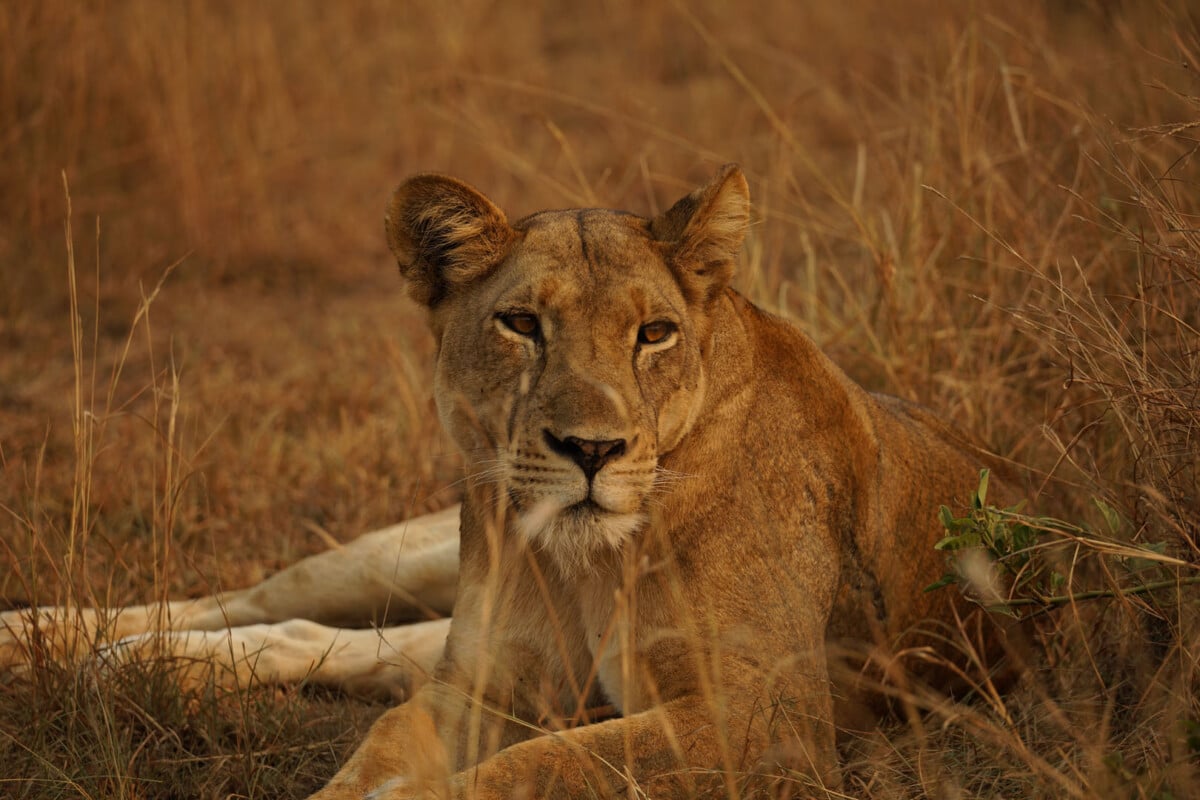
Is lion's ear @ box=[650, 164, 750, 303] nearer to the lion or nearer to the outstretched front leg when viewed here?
the lion

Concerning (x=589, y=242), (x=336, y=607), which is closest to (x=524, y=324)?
(x=589, y=242)

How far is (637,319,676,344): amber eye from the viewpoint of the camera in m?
3.24

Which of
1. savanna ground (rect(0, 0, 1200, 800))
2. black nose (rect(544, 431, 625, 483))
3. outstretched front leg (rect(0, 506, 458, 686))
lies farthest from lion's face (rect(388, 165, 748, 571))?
outstretched front leg (rect(0, 506, 458, 686))

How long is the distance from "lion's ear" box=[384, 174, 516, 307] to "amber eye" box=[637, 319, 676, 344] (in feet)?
1.44

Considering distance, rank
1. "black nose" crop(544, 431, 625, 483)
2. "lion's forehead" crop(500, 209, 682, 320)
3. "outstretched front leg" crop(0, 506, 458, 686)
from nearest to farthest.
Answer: "black nose" crop(544, 431, 625, 483)
"lion's forehead" crop(500, 209, 682, 320)
"outstretched front leg" crop(0, 506, 458, 686)

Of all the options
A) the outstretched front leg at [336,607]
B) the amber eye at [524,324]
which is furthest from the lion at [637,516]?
the outstretched front leg at [336,607]

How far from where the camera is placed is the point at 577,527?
2.99 m

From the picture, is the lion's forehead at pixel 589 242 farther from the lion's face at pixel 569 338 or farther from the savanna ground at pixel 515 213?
the savanna ground at pixel 515 213

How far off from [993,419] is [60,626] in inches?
125

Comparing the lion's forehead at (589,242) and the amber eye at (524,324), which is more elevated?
the lion's forehead at (589,242)

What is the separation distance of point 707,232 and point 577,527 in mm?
866

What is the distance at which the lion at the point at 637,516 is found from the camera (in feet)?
9.68

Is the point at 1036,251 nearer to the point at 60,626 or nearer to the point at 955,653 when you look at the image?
the point at 955,653

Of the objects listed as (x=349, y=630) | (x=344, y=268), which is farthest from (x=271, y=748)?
(x=344, y=268)
